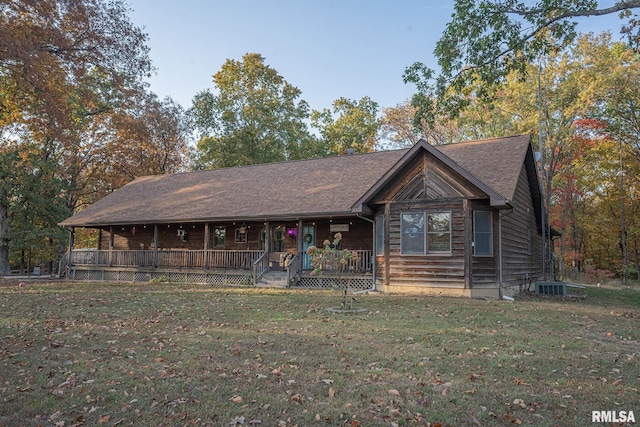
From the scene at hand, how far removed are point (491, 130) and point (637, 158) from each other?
387 inches

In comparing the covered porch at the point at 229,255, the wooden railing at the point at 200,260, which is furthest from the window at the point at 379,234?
the wooden railing at the point at 200,260

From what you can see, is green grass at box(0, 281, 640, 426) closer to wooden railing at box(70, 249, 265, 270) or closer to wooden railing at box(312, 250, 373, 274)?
wooden railing at box(312, 250, 373, 274)

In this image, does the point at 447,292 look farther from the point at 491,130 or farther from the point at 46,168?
the point at 46,168

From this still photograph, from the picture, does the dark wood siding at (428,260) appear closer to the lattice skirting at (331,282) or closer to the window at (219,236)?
the lattice skirting at (331,282)

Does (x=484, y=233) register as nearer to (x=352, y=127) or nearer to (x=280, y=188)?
(x=280, y=188)

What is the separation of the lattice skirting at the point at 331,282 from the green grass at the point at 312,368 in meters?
6.13

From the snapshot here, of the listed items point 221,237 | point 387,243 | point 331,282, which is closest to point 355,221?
point 331,282

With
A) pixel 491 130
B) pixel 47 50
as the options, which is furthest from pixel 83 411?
pixel 491 130

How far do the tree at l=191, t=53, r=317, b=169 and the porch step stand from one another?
20.6 m

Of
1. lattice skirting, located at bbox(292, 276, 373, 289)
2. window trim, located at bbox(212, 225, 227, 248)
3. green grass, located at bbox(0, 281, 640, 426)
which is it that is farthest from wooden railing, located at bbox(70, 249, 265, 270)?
green grass, located at bbox(0, 281, 640, 426)

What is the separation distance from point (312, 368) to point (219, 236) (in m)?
18.2

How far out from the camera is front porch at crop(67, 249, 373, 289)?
18047 millimetres

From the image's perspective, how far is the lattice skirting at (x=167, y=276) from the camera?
66.2ft

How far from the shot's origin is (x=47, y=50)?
1578cm
